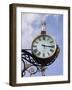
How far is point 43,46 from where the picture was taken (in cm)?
176

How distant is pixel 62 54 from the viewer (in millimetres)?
1819

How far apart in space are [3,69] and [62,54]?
1.41 ft

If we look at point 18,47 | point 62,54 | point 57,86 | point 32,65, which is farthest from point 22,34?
point 57,86

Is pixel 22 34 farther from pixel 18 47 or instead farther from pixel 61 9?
pixel 61 9

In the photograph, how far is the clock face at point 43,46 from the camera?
174 cm

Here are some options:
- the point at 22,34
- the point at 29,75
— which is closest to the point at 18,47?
the point at 22,34

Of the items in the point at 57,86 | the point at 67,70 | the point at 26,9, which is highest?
the point at 26,9

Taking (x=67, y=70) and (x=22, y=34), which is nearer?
(x=22, y=34)

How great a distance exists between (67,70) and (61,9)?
1.40ft

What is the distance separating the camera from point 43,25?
5.74ft

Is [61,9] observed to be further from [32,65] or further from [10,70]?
[10,70]

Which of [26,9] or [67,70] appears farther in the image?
[67,70]

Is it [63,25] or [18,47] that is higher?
[63,25]

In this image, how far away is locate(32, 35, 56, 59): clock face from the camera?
5.71 ft
